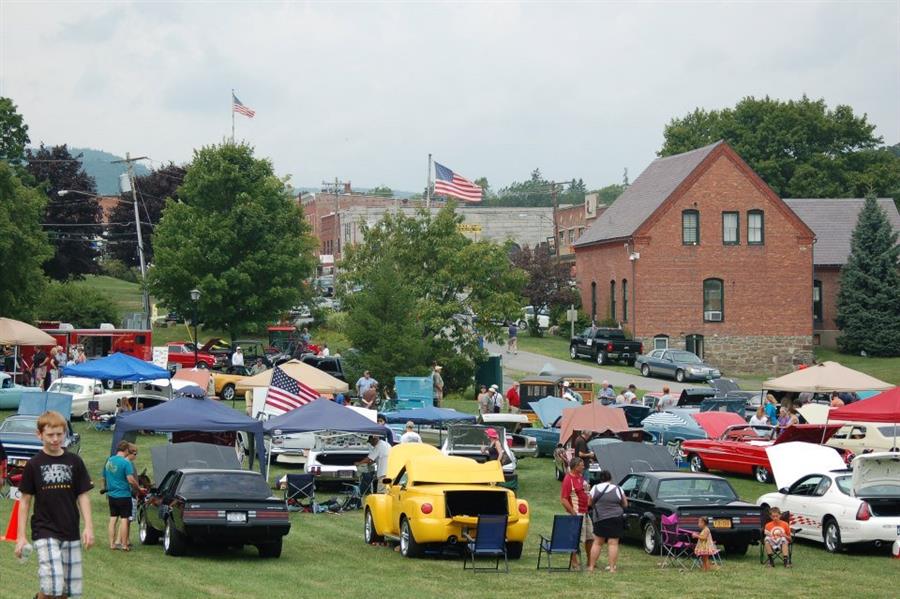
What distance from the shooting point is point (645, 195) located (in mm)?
69688

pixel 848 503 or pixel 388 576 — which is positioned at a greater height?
pixel 848 503

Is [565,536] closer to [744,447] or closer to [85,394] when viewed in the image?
[744,447]

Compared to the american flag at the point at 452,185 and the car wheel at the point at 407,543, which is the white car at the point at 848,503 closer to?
the car wheel at the point at 407,543

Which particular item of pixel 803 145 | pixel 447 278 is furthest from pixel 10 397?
pixel 803 145

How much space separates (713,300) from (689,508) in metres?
48.4

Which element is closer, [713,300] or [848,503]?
[848,503]

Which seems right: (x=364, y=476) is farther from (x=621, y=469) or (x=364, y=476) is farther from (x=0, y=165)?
(x=0, y=165)

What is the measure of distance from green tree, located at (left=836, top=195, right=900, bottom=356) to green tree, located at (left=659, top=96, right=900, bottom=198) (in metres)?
22.8

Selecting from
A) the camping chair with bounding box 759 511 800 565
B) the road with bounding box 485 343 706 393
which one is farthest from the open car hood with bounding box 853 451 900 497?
the road with bounding box 485 343 706 393

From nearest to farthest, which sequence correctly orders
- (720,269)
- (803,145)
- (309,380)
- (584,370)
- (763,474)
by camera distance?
(763,474) → (309,380) → (584,370) → (720,269) → (803,145)

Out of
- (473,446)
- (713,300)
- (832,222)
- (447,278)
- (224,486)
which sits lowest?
(473,446)

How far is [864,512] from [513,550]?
221 inches

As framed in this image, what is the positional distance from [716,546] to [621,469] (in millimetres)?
5538

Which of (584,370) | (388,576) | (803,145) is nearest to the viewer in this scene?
(388,576)
